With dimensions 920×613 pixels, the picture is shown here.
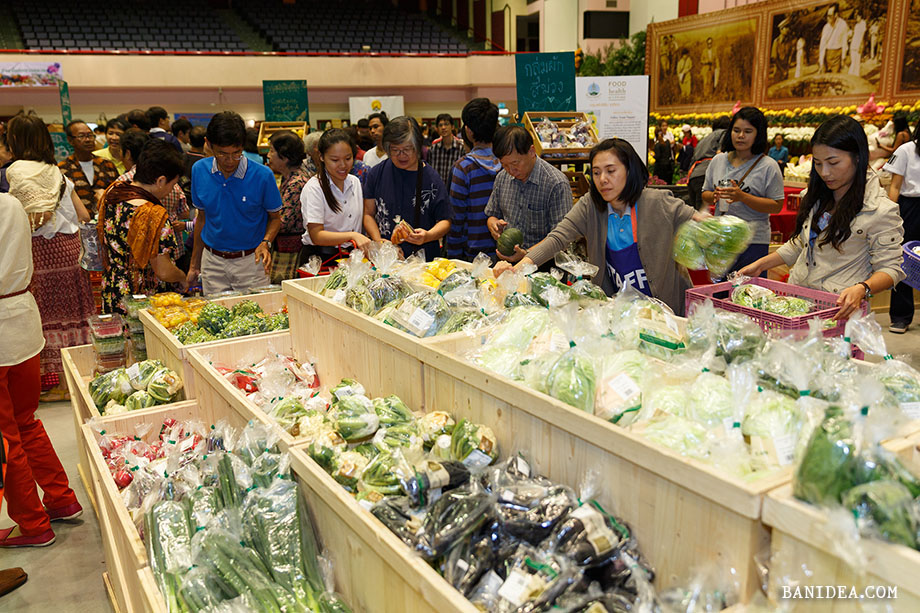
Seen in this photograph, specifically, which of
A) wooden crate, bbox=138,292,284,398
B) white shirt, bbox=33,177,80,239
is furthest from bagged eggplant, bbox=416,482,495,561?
white shirt, bbox=33,177,80,239

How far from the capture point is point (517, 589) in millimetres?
1284

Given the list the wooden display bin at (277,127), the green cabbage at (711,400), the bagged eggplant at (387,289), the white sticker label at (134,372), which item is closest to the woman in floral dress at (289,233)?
the white sticker label at (134,372)

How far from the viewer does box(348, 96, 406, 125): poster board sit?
59.1 ft

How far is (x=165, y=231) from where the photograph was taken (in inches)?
141

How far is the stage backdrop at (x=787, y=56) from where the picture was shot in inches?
433

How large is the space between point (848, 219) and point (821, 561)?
2.12 m

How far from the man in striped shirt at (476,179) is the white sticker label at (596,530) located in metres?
2.95

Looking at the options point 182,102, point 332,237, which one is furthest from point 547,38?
point 332,237

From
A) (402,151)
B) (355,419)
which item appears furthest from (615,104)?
(355,419)

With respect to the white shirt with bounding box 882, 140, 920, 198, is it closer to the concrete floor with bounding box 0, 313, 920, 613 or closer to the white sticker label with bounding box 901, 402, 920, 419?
the concrete floor with bounding box 0, 313, 920, 613

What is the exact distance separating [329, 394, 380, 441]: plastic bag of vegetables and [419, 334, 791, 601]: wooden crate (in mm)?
289

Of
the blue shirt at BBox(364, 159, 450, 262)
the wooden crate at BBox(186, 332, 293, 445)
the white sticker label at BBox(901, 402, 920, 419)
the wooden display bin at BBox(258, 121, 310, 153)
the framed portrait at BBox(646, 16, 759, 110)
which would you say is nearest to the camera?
the white sticker label at BBox(901, 402, 920, 419)

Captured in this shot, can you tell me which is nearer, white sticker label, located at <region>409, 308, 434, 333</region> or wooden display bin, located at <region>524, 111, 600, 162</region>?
white sticker label, located at <region>409, 308, 434, 333</region>

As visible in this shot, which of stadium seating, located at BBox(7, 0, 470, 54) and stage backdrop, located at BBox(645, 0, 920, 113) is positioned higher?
stadium seating, located at BBox(7, 0, 470, 54)
